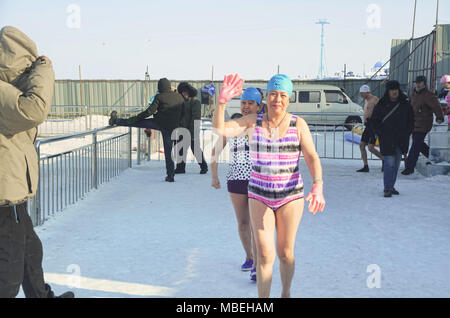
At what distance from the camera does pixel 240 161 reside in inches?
181

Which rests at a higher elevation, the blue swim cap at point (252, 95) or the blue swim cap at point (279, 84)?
the blue swim cap at point (279, 84)

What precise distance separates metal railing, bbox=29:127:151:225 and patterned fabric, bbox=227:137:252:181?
253 centimetres

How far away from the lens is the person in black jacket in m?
8.28

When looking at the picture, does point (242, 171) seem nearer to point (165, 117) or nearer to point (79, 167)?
point (79, 167)

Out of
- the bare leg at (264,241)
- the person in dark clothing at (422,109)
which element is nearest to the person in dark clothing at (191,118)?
the person in dark clothing at (422,109)

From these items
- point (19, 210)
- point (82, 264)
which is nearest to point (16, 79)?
point (19, 210)

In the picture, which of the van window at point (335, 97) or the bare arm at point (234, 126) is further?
the van window at point (335, 97)

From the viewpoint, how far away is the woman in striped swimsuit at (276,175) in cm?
367

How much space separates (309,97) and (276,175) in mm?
20754

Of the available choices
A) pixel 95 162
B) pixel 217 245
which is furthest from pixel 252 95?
pixel 95 162

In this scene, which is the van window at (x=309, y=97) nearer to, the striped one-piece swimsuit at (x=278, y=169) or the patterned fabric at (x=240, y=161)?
the patterned fabric at (x=240, y=161)

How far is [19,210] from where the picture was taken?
3.17 meters

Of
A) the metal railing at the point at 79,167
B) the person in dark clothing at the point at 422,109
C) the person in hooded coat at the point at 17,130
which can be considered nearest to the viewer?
the person in hooded coat at the point at 17,130

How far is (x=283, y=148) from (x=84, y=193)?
559 cm
